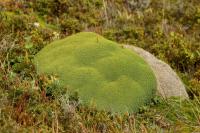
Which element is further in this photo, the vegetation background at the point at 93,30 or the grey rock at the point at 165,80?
the grey rock at the point at 165,80

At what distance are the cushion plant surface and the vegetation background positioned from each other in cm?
20

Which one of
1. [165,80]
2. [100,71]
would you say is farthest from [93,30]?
[100,71]

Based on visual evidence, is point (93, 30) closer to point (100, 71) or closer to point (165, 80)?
point (165, 80)

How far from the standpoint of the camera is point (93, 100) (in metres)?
6.70

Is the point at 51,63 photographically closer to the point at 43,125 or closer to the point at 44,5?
the point at 43,125

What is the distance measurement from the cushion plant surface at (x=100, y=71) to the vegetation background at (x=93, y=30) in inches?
7.7

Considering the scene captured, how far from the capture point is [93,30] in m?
9.56

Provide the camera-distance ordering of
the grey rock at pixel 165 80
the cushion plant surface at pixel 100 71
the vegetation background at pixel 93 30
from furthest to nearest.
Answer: the grey rock at pixel 165 80
the cushion plant surface at pixel 100 71
the vegetation background at pixel 93 30

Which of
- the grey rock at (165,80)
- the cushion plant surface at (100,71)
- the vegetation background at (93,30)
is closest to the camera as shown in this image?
the vegetation background at (93,30)

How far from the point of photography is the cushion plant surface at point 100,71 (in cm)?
684

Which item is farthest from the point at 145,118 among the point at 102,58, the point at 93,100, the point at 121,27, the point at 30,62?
the point at 121,27

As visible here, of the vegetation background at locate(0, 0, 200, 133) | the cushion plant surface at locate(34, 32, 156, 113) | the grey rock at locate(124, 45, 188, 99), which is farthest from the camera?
the grey rock at locate(124, 45, 188, 99)

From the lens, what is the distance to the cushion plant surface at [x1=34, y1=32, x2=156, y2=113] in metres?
6.84

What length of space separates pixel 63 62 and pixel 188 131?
6.60ft
